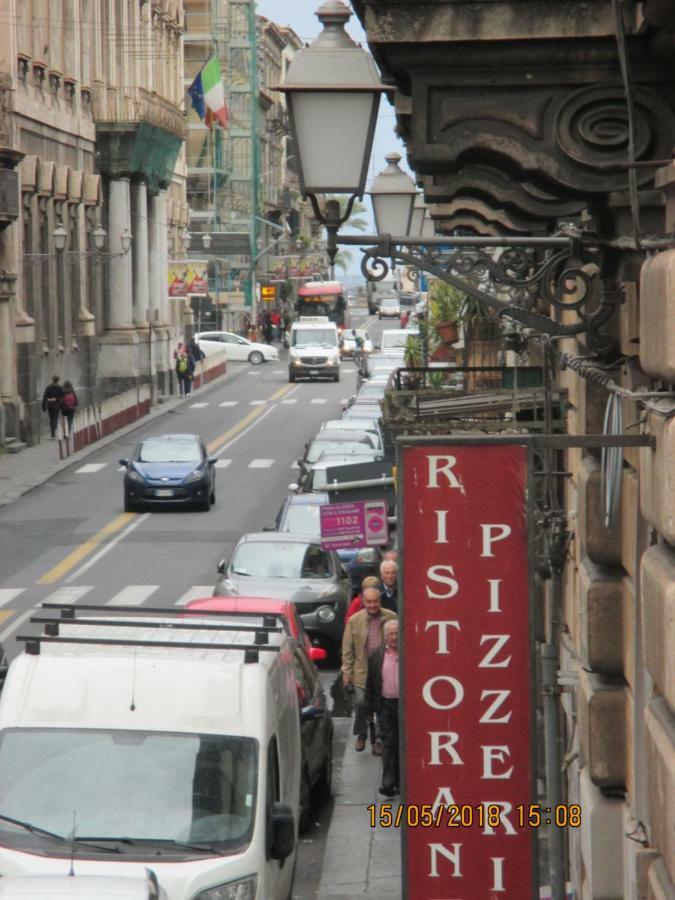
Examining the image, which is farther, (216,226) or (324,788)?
(216,226)

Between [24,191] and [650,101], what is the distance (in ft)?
149

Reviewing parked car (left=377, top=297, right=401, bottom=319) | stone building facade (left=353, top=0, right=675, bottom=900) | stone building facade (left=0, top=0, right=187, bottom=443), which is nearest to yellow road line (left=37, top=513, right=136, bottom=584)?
stone building facade (left=0, top=0, right=187, bottom=443)

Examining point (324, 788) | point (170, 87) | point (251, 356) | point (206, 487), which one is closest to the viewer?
point (324, 788)

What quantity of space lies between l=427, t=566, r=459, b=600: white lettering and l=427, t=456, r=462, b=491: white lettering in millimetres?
397

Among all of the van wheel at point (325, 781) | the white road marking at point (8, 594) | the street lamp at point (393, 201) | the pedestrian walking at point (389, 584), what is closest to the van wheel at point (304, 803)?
the van wheel at point (325, 781)

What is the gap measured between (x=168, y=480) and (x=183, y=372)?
30.1 m

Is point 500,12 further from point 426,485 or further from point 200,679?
point 200,679

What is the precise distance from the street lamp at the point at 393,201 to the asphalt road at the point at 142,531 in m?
5.26

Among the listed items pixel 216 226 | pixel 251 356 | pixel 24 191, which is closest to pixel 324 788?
pixel 24 191

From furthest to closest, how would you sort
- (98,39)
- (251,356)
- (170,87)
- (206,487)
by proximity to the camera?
(251,356)
(170,87)
(98,39)
(206,487)

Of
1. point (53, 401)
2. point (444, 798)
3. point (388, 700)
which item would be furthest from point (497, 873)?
A: point (53, 401)

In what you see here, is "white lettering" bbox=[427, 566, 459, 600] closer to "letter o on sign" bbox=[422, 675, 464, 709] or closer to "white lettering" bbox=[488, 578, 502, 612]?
"white lettering" bbox=[488, 578, 502, 612]

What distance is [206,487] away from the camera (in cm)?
3816

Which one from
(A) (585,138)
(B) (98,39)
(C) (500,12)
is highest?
(B) (98,39)
